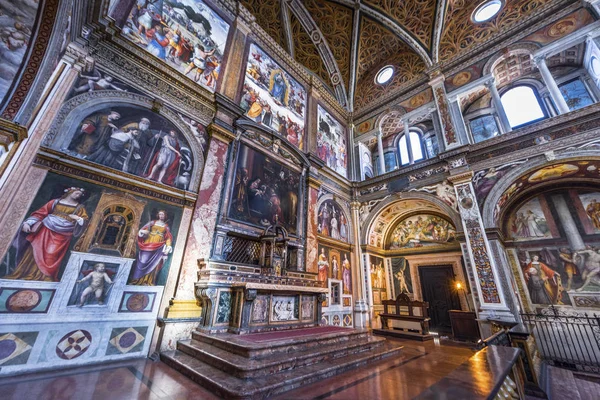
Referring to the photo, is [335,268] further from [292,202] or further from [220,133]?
[220,133]

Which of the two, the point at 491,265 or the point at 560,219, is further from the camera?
the point at 560,219

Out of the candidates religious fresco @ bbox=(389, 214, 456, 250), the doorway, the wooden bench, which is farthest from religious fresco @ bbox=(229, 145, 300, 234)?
the doorway

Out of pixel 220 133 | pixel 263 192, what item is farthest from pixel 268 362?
A: pixel 220 133

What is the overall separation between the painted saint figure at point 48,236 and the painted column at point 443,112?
10655 mm

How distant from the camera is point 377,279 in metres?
10.4

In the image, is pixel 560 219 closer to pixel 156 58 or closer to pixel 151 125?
pixel 151 125

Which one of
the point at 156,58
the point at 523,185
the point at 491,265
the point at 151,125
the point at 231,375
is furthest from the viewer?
the point at 523,185

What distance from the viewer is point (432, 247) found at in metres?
10.2

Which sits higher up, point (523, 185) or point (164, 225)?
point (523, 185)

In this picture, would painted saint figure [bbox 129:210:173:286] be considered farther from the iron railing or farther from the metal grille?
the iron railing

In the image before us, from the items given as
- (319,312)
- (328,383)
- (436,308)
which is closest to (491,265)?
(436,308)

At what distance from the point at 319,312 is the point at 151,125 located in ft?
19.9

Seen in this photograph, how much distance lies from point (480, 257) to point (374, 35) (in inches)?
438

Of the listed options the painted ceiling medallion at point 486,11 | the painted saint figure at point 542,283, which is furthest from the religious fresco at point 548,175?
the painted ceiling medallion at point 486,11
